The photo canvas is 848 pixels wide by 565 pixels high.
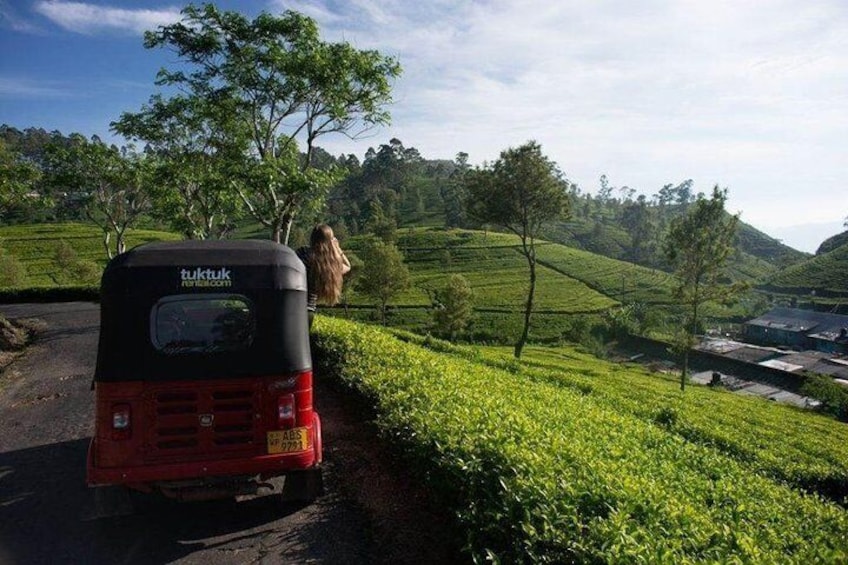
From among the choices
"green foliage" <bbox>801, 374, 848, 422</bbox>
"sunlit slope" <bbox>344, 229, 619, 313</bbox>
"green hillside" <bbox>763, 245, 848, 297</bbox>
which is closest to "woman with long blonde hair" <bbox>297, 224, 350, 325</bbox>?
"green foliage" <bbox>801, 374, 848, 422</bbox>

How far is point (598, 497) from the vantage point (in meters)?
4.90

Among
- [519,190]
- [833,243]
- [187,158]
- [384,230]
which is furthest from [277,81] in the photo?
[833,243]

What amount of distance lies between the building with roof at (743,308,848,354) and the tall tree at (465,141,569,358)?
232 feet

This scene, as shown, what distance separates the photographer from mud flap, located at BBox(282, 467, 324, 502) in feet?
22.2

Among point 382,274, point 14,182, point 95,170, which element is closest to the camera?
point 14,182

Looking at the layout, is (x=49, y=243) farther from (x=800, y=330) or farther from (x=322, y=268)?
(x=800, y=330)

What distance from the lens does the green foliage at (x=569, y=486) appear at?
436 cm

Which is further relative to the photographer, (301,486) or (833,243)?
(833,243)

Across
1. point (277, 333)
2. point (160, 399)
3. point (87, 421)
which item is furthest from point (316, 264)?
point (87, 421)

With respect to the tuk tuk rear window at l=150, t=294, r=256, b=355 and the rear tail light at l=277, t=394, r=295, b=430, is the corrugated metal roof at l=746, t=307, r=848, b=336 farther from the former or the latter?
the tuk tuk rear window at l=150, t=294, r=256, b=355

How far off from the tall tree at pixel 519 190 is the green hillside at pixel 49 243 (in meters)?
65.0

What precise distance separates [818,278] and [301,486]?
14929cm

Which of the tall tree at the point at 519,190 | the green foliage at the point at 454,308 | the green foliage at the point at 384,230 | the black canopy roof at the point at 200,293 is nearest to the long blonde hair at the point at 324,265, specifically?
the black canopy roof at the point at 200,293

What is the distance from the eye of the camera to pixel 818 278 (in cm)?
12400
